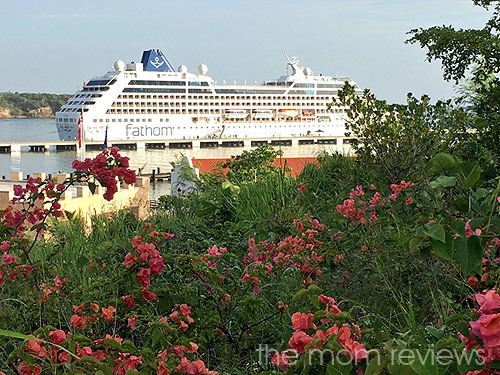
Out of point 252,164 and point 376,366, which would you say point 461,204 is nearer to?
point 376,366

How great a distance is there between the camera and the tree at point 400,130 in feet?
14.1

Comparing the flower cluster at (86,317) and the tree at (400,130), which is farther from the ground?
the tree at (400,130)

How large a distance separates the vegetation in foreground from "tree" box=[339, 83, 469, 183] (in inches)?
23.1

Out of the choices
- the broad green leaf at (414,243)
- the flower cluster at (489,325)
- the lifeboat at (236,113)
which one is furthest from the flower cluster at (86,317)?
the lifeboat at (236,113)

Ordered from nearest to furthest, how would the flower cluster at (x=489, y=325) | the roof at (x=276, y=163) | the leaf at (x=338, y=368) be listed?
the flower cluster at (x=489, y=325)
the leaf at (x=338, y=368)
the roof at (x=276, y=163)

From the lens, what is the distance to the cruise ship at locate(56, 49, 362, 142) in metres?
53.1

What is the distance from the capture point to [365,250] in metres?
2.19

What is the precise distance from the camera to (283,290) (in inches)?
85.8

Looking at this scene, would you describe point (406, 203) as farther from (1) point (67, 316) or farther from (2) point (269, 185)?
(2) point (269, 185)

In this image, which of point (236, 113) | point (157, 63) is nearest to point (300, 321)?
point (236, 113)

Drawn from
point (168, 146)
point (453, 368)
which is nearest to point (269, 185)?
point (453, 368)

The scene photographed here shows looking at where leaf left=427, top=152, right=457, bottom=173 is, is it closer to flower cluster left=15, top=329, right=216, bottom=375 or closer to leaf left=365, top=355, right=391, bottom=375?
leaf left=365, top=355, right=391, bottom=375

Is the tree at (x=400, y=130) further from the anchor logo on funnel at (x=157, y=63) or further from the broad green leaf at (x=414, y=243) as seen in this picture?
the anchor logo on funnel at (x=157, y=63)

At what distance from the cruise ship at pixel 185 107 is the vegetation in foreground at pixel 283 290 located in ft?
167
